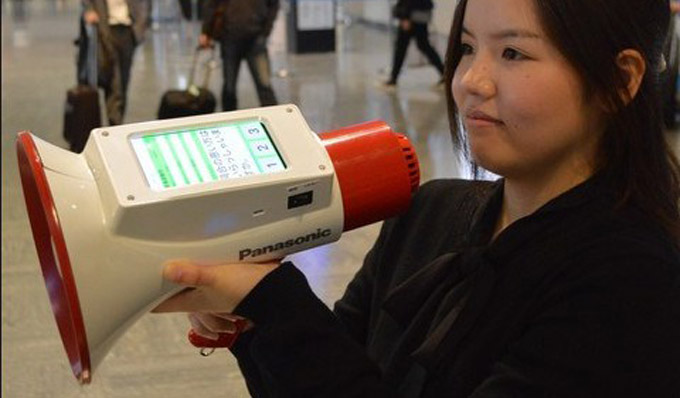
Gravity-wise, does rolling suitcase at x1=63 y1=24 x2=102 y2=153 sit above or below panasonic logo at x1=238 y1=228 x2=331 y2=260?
below

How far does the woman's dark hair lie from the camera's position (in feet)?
3.55

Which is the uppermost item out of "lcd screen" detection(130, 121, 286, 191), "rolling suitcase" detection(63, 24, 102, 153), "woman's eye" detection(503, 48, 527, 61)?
"woman's eye" detection(503, 48, 527, 61)

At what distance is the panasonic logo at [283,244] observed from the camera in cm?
118

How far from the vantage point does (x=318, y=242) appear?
126cm

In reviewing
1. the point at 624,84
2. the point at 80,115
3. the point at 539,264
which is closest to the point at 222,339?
the point at 539,264

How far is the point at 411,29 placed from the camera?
9.47 meters

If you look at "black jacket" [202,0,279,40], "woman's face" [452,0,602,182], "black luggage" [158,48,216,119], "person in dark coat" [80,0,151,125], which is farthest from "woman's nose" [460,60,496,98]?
"black jacket" [202,0,279,40]

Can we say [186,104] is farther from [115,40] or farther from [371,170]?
[371,170]

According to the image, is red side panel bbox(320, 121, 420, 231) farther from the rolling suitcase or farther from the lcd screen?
the rolling suitcase

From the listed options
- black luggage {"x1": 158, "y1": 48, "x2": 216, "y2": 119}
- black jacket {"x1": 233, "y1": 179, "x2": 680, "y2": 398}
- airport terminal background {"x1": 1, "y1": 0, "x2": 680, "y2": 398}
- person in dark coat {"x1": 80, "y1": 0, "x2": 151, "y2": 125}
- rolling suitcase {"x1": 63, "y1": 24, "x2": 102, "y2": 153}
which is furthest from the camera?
person in dark coat {"x1": 80, "y1": 0, "x2": 151, "y2": 125}

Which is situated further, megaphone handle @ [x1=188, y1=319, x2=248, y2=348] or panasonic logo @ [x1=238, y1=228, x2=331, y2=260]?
megaphone handle @ [x1=188, y1=319, x2=248, y2=348]

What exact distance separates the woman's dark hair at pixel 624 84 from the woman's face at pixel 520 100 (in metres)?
0.02

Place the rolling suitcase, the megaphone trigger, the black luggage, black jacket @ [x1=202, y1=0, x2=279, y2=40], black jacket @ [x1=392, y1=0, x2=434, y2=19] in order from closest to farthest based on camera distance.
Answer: the megaphone trigger → the black luggage → the rolling suitcase → black jacket @ [x1=202, y1=0, x2=279, y2=40] → black jacket @ [x1=392, y1=0, x2=434, y2=19]

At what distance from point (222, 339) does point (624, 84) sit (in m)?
0.59
